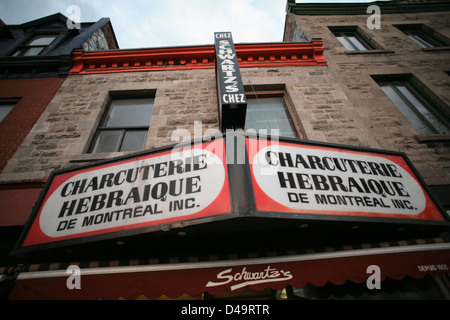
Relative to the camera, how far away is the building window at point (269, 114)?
5.45m

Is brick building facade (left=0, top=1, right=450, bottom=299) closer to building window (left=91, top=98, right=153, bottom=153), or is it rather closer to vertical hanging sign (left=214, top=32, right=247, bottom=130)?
building window (left=91, top=98, right=153, bottom=153)

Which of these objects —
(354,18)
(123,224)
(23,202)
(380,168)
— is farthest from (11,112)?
(354,18)

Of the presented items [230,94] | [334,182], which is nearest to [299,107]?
[230,94]

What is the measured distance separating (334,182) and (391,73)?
625 cm

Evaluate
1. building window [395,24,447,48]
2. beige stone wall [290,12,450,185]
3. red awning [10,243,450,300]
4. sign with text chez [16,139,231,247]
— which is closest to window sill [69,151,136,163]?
sign with text chez [16,139,231,247]

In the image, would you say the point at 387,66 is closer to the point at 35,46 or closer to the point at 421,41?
the point at 421,41

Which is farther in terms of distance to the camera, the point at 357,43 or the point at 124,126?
the point at 357,43

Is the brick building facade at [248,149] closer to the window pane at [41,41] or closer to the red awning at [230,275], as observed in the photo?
the red awning at [230,275]

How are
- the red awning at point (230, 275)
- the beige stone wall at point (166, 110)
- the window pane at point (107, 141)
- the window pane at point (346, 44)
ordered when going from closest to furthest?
the red awning at point (230, 275), the beige stone wall at point (166, 110), the window pane at point (107, 141), the window pane at point (346, 44)

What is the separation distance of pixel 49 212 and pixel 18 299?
1.10 m

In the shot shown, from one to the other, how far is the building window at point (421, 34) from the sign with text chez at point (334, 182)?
9014 millimetres

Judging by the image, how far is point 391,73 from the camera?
Result: 6590 mm

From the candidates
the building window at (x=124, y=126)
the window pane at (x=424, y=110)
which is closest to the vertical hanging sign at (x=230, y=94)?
the building window at (x=124, y=126)

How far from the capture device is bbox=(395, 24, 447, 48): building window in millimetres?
8461
